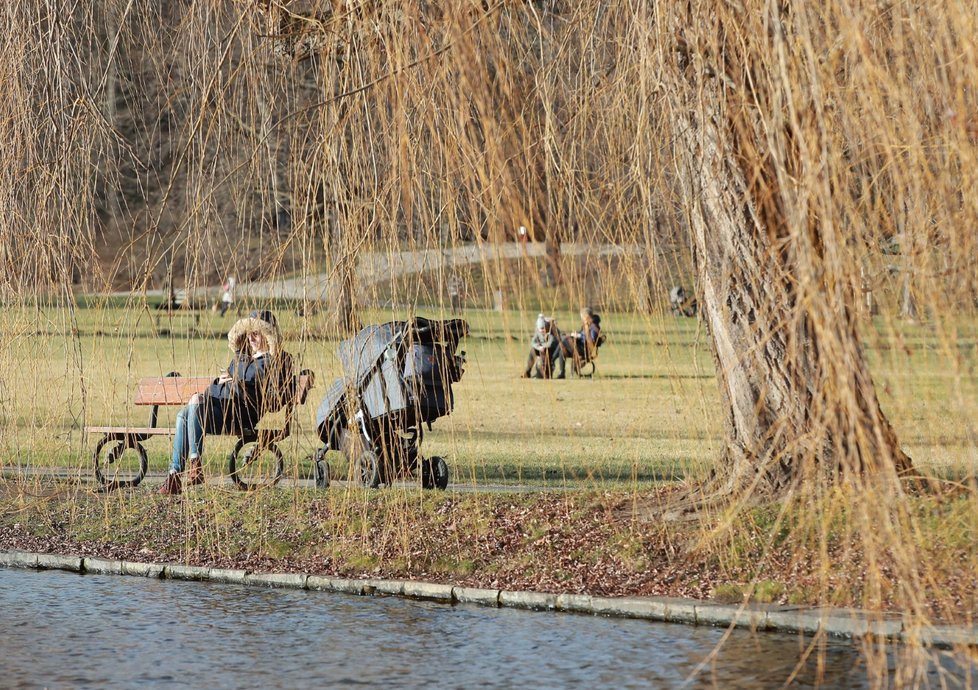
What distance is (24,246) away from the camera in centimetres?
882

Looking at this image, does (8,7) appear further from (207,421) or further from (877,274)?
(877,274)

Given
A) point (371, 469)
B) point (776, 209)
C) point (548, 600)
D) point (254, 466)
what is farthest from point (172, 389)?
point (776, 209)

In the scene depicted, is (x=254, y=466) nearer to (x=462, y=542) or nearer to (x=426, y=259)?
(x=462, y=542)

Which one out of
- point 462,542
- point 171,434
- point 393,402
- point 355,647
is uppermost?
point 393,402

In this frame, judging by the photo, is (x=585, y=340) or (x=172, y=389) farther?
(x=585, y=340)

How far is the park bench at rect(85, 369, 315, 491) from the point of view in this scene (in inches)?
382

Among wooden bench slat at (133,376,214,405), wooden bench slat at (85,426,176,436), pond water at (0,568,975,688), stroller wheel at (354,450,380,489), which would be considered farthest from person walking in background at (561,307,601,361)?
wooden bench slat at (85,426,176,436)

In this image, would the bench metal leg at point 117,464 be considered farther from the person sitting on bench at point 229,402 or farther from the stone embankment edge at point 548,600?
the stone embankment edge at point 548,600

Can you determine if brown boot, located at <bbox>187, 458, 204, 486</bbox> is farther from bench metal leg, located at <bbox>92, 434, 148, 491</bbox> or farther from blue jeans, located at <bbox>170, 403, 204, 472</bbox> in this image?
blue jeans, located at <bbox>170, 403, 204, 472</bbox>

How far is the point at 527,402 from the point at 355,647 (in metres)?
16.7

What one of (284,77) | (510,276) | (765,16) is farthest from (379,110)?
(765,16)

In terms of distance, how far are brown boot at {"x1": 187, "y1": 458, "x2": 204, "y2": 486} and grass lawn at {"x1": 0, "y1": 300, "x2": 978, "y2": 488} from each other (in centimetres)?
49

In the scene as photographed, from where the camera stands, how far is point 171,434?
11.3 meters

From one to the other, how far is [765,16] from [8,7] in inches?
201
